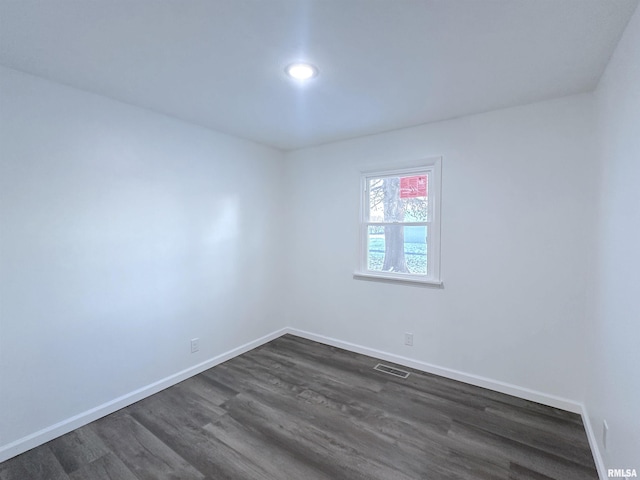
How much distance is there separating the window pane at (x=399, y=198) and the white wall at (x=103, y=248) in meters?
1.54

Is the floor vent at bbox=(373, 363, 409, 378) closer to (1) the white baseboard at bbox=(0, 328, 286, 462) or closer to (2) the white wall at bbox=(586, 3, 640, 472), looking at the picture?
(2) the white wall at bbox=(586, 3, 640, 472)

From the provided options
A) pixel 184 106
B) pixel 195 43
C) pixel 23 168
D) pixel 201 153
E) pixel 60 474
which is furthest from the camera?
pixel 201 153

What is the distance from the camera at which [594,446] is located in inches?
75.8

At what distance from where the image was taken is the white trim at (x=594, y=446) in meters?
1.72

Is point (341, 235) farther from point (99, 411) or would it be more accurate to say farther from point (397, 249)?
point (99, 411)

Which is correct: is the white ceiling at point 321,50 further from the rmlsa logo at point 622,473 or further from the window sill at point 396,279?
the rmlsa logo at point 622,473

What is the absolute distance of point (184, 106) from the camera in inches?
100

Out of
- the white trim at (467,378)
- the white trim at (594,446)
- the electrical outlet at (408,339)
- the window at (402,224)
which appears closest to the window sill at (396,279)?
the window at (402,224)

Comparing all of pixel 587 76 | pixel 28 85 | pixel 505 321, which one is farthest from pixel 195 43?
pixel 505 321

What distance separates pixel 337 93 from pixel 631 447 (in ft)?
8.45

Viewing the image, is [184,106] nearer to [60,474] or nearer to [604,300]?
[60,474]

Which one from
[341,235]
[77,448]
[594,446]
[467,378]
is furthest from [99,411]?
[594,446]

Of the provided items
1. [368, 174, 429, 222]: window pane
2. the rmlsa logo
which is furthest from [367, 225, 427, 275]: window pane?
the rmlsa logo

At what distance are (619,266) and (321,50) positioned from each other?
78.8 inches
